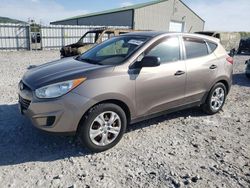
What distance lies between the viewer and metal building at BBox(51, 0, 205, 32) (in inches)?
1145

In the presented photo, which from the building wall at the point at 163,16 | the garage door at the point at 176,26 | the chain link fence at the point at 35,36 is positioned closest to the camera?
the chain link fence at the point at 35,36

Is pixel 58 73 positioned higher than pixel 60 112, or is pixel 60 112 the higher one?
pixel 58 73

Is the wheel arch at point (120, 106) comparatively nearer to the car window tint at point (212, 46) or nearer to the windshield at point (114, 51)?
the windshield at point (114, 51)

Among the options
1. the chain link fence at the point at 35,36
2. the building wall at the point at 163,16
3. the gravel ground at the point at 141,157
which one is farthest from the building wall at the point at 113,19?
the gravel ground at the point at 141,157

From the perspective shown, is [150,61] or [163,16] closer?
[150,61]

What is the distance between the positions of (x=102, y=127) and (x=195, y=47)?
2.36 m

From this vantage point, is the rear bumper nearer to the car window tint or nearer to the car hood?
the car hood

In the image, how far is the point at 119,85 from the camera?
3.25 metres

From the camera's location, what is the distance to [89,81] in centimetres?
308

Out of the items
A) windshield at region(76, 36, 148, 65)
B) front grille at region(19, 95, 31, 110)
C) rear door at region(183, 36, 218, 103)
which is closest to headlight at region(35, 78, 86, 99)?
front grille at region(19, 95, 31, 110)

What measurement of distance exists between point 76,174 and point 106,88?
1.15 metres

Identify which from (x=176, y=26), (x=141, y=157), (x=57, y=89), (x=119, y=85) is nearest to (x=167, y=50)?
(x=119, y=85)

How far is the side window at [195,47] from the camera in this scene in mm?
4191

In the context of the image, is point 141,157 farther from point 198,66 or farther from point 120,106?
point 198,66
